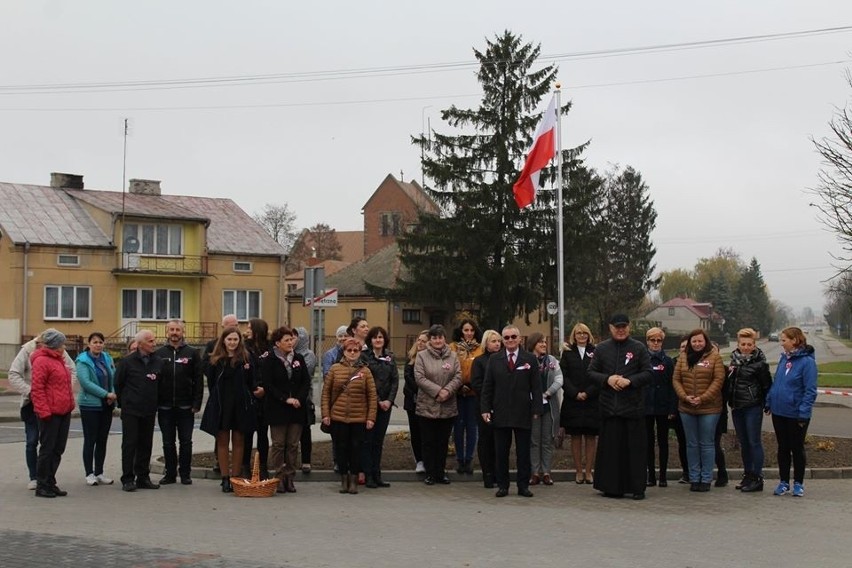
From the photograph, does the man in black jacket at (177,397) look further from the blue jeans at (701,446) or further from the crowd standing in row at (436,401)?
the blue jeans at (701,446)

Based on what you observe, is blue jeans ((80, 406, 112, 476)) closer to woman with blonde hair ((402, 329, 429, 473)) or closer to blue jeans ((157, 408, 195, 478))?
blue jeans ((157, 408, 195, 478))

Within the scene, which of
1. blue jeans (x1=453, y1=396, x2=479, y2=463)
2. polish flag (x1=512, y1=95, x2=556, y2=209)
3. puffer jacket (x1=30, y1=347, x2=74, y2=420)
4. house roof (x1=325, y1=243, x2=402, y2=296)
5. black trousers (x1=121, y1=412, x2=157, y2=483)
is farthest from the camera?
house roof (x1=325, y1=243, x2=402, y2=296)

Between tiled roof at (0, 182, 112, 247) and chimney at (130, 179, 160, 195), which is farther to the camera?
chimney at (130, 179, 160, 195)

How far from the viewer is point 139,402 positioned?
12.1 m

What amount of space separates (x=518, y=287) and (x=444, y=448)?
36.4 m

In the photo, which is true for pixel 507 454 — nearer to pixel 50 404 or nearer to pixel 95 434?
pixel 95 434

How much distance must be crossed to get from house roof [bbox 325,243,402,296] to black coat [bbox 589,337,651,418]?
45289mm

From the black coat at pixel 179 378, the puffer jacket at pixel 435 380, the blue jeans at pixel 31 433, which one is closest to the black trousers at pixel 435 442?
the puffer jacket at pixel 435 380

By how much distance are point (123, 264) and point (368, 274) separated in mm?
17653

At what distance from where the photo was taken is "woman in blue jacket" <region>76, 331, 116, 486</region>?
12.1 metres

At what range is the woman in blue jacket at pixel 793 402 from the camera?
11523 mm

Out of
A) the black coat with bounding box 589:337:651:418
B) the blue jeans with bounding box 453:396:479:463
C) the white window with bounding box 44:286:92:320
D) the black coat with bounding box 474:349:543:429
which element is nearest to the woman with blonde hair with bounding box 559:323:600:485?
the black coat with bounding box 589:337:651:418

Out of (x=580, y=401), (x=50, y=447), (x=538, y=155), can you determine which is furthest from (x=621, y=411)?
(x=538, y=155)

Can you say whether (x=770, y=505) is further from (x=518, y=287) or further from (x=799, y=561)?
(x=518, y=287)
